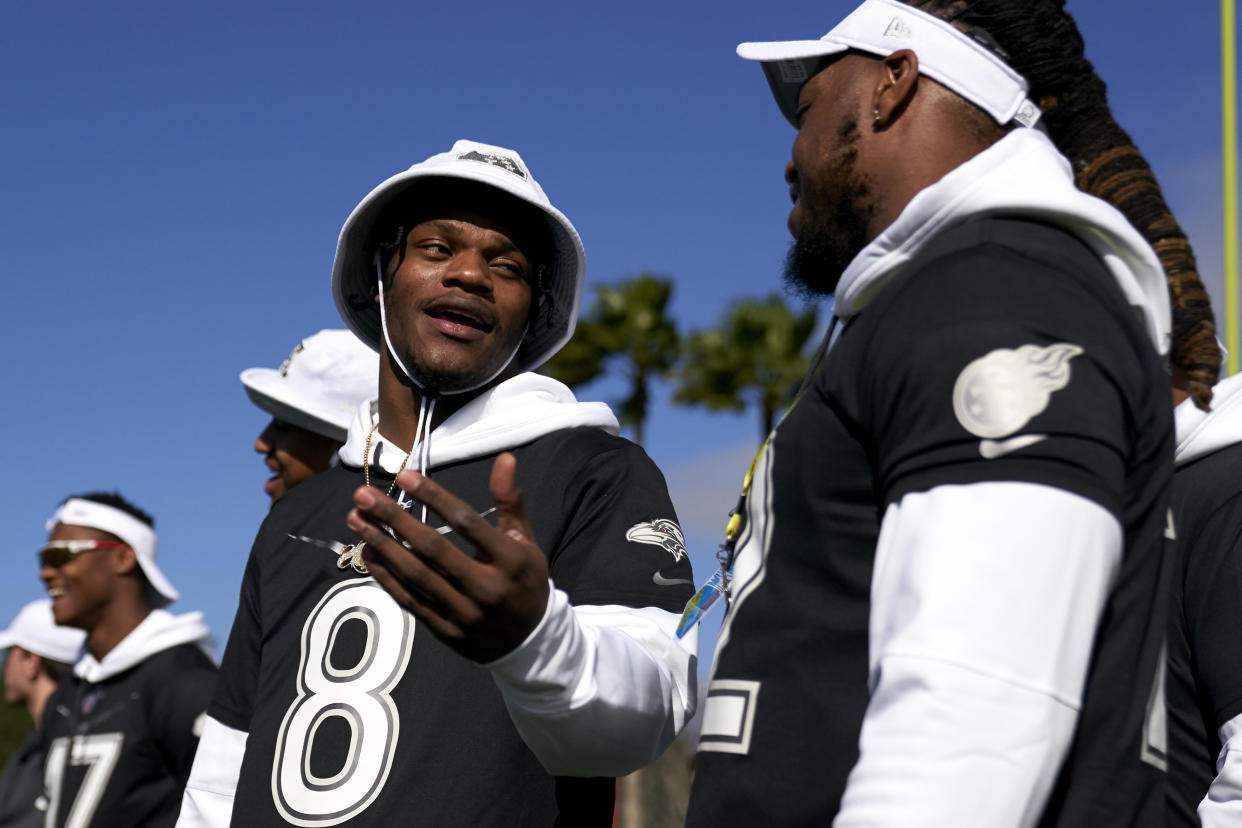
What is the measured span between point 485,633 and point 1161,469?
42.5 inches

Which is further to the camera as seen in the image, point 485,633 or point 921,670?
point 485,633

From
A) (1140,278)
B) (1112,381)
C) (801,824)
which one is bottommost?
(801,824)

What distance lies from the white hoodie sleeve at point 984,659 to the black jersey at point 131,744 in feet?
16.7

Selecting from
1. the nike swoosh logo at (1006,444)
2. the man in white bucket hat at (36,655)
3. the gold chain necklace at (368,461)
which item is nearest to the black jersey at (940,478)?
the nike swoosh logo at (1006,444)

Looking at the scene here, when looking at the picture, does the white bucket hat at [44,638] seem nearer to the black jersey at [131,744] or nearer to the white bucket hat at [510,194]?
the black jersey at [131,744]

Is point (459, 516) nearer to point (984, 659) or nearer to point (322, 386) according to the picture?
point (984, 659)

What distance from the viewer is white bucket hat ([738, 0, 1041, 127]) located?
239 centimetres

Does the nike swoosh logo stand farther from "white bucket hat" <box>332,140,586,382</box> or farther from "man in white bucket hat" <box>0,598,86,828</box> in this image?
"man in white bucket hat" <box>0,598,86,828</box>

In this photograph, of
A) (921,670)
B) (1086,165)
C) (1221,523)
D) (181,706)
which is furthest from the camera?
(181,706)

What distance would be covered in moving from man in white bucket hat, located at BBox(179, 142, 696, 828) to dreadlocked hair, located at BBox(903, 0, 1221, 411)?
1296 millimetres

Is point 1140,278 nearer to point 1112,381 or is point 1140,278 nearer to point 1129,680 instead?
point 1112,381

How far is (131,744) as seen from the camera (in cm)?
625

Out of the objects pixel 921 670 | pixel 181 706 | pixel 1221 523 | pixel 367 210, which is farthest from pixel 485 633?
pixel 181 706

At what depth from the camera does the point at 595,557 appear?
313cm
